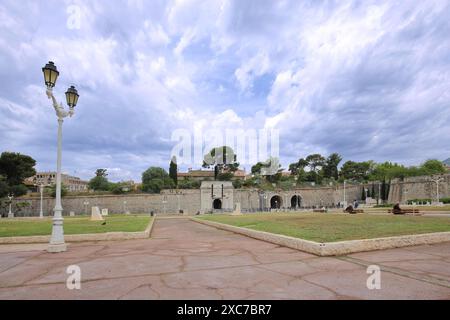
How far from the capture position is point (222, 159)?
95.7 m

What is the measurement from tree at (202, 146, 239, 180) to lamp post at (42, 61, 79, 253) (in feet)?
275

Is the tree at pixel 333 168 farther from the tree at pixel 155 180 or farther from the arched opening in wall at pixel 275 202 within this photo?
the tree at pixel 155 180

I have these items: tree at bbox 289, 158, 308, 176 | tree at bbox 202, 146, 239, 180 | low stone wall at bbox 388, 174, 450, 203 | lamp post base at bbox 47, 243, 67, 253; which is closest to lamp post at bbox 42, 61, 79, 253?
lamp post base at bbox 47, 243, 67, 253

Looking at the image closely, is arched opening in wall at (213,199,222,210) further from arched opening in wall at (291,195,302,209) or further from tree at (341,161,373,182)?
tree at (341,161,373,182)

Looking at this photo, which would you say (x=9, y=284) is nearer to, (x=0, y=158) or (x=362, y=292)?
(x=362, y=292)

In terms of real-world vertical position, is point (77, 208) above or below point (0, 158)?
below

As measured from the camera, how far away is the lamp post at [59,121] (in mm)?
9422

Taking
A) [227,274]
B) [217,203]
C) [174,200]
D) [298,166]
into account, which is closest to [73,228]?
[227,274]

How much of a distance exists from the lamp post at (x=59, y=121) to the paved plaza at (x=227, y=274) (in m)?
0.58
